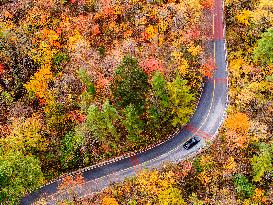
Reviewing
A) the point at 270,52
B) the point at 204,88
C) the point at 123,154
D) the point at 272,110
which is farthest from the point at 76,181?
the point at 270,52

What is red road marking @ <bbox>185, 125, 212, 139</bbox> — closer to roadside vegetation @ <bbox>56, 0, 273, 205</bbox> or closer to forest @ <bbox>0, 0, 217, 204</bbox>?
forest @ <bbox>0, 0, 217, 204</bbox>

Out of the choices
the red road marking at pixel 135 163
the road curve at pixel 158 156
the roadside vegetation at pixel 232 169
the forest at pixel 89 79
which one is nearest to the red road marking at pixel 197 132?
the road curve at pixel 158 156

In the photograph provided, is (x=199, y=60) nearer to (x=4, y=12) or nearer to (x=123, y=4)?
(x=123, y=4)

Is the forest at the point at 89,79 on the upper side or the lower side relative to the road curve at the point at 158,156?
upper

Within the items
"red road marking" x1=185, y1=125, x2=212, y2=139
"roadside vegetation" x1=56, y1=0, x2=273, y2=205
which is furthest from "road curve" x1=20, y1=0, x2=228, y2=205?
"roadside vegetation" x1=56, y1=0, x2=273, y2=205

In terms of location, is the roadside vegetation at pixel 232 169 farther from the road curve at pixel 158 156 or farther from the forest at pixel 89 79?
the forest at pixel 89 79

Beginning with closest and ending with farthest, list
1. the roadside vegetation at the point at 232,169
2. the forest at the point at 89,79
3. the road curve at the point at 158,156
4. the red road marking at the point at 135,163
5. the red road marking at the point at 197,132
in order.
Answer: the roadside vegetation at the point at 232,169, the forest at the point at 89,79, the road curve at the point at 158,156, the red road marking at the point at 135,163, the red road marking at the point at 197,132
